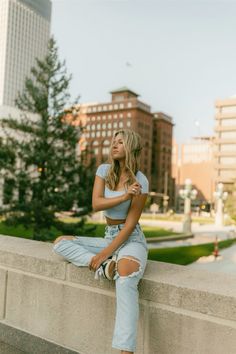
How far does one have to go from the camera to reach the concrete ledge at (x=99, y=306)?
2540mm

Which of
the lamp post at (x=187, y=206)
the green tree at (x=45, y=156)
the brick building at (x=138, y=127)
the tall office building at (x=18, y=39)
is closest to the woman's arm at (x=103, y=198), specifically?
the green tree at (x=45, y=156)

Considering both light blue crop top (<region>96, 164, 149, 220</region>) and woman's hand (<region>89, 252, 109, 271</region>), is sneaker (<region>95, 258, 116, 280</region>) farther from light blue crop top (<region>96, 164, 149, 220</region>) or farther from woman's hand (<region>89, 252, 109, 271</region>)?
light blue crop top (<region>96, 164, 149, 220</region>)

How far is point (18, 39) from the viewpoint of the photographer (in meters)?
140

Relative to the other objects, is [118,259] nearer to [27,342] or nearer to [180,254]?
[27,342]

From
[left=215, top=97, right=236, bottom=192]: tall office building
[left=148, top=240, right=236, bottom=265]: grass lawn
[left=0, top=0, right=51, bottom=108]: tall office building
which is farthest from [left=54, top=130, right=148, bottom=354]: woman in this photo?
[left=0, top=0, right=51, bottom=108]: tall office building

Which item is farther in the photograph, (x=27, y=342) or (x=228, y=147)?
(x=228, y=147)

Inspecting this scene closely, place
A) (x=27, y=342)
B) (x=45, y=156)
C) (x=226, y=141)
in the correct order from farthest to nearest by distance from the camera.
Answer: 1. (x=226, y=141)
2. (x=45, y=156)
3. (x=27, y=342)

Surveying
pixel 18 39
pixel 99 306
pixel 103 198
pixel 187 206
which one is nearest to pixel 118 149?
pixel 103 198

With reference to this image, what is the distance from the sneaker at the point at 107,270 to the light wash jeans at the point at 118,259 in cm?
7

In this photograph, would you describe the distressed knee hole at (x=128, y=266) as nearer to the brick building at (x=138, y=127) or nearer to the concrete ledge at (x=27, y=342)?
the concrete ledge at (x=27, y=342)

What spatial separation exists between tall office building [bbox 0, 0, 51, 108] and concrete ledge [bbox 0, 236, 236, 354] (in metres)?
134

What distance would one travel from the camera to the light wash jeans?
8.72ft

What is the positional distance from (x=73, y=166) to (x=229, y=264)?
10856 mm

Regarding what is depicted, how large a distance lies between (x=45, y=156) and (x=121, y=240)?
19145mm
